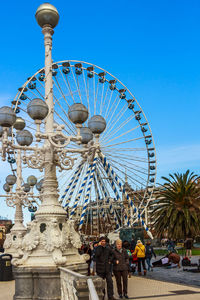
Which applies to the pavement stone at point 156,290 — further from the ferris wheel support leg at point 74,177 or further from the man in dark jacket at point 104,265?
the ferris wheel support leg at point 74,177

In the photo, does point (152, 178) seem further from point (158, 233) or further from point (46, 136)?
point (46, 136)

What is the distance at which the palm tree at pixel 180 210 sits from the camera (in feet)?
106

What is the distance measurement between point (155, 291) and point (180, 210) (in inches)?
922

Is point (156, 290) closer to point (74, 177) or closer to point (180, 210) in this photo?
point (74, 177)

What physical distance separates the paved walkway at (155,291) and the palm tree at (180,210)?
2034cm

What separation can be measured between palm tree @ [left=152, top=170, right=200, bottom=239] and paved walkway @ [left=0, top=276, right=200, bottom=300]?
20339 mm

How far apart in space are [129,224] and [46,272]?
69.9ft

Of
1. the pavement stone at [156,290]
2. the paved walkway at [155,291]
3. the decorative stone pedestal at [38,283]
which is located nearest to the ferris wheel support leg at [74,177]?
the pavement stone at [156,290]

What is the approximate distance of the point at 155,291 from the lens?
416 inches

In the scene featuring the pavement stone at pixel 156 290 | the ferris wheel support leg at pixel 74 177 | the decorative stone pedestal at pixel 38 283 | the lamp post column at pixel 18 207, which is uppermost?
the ferris wheel support leg at pixel 74 177

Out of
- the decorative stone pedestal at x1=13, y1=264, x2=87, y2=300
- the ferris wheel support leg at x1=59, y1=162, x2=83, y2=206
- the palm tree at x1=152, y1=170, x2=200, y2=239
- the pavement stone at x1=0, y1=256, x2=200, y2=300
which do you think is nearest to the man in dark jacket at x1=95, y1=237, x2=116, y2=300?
the decorative stone pedestal at x1=13, y1=264, x2=87, y2=300

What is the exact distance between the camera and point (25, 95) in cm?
2383

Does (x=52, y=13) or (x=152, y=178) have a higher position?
(x=52, y=13)

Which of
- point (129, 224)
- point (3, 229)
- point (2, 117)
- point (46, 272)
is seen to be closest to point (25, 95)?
point (129, 224)
